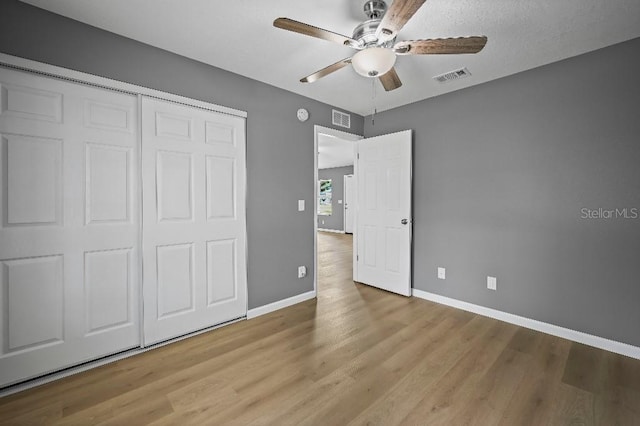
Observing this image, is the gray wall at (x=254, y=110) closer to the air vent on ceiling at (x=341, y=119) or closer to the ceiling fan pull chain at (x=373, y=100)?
the air vent on ceiling at (x=341, y=119)

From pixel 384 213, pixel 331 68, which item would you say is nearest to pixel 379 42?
pixel 331 68

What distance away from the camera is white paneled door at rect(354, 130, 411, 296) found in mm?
3656

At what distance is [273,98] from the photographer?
317 centimetres

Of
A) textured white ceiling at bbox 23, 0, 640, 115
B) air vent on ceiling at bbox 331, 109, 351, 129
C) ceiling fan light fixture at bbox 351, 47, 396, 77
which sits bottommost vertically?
ceiling fan light fixture at bbox 351, 47, 396, 77

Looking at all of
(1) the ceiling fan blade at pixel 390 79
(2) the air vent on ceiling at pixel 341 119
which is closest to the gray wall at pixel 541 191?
(2) the air vent on ceiling at pixel 341 119

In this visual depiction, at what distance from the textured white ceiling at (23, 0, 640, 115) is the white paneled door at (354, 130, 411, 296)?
1153mm

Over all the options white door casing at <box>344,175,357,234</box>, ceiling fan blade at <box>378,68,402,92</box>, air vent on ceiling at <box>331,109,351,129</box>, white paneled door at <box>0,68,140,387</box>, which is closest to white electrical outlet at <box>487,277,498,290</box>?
ceiling fan blade at <box>378,68,402,92</box>

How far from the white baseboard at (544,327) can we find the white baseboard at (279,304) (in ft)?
4.75

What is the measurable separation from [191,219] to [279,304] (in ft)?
4.51

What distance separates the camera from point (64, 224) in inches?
79.3

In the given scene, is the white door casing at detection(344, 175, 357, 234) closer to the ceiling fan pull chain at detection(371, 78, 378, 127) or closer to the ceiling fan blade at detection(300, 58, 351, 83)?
the ceiling fan pull chain at detection(371, 78, 378, 127)

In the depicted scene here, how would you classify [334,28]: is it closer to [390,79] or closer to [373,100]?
[390,79]

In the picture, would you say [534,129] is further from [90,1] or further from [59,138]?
[59,138]

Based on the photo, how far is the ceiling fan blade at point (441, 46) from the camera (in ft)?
5.43
